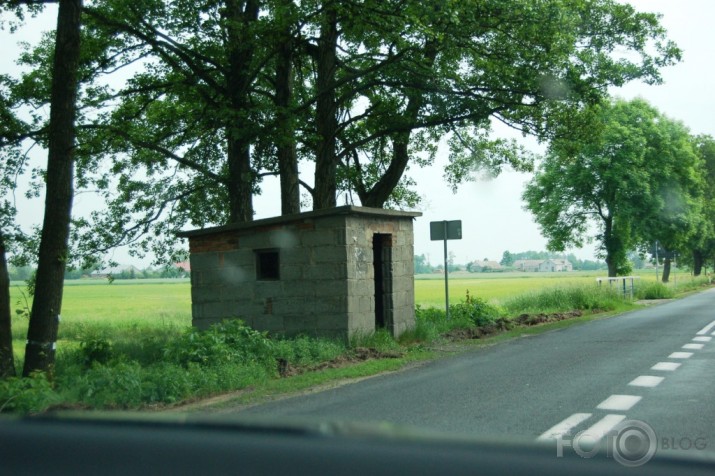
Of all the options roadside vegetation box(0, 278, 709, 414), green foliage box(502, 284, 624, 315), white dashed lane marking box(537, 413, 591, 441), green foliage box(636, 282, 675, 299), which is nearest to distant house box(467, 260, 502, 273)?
green foliage box(636, 282, 675, 299)

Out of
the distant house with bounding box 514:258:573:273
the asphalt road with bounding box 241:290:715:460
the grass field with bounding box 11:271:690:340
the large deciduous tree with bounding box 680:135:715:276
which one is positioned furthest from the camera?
the distant house with bounding box 514:258:573:273

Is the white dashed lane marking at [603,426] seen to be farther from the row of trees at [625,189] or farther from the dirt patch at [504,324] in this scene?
the row of trees at [625,189]

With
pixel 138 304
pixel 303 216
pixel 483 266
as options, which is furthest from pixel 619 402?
pixel 483 266

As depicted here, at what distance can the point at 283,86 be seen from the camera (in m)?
21.2

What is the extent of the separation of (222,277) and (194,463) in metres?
14.5

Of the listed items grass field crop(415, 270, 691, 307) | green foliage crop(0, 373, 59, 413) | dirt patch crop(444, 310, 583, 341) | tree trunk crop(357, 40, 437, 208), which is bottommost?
grass field crop(415, 270, 691, 307)

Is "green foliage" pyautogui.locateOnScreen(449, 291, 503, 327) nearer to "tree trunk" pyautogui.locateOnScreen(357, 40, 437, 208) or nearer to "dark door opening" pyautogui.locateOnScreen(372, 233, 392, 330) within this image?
"dark door opening" pyautogui.locateOnScreen(372, 233, 392, 330)

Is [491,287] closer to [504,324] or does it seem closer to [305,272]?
[504,324]

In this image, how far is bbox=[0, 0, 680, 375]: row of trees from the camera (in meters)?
17.4

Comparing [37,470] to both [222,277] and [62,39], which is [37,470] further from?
[222,277]

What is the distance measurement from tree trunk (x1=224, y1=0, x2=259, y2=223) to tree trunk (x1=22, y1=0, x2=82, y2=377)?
217 inches

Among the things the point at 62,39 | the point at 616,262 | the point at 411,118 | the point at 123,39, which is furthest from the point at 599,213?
the point at 62,39

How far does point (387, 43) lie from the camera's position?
20.5 m

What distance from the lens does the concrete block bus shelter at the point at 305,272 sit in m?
14.7
